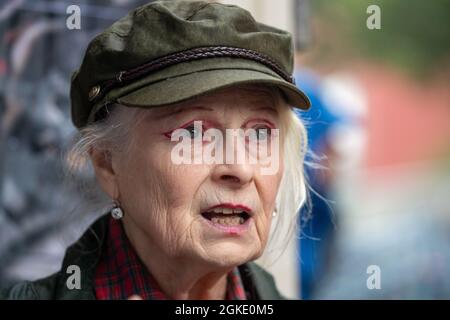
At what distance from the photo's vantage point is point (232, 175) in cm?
139

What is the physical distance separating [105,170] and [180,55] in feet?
1.25

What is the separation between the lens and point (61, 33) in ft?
8.40

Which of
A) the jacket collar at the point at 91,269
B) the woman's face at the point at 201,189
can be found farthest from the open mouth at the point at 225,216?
the jacket collar at the point at 91,269

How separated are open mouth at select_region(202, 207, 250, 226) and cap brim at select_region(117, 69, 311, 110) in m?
0.27

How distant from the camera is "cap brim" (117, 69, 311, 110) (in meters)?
1.33

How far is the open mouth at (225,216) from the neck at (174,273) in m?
0.13

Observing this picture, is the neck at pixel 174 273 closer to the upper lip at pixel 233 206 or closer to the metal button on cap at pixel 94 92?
the upper lip at pixel 233 206

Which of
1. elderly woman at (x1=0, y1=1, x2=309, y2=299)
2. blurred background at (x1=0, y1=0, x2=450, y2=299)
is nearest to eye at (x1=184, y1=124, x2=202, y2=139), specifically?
elderly woman at (x1=0, y1=1, x2=309, y2=299)

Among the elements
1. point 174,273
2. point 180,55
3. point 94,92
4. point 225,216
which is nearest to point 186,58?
point 180,55

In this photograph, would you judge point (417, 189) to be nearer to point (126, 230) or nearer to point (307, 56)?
point (307, 56)

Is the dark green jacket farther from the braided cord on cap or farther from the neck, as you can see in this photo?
the braided cord on cap

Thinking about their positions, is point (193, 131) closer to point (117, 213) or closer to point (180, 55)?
point (180, 55)

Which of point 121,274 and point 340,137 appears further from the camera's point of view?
point 340,137
